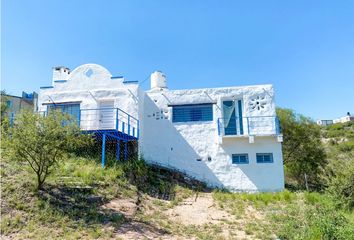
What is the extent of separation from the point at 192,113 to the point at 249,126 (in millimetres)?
3612

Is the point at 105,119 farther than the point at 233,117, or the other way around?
the point at 233,117

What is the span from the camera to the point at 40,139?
36.7 feet

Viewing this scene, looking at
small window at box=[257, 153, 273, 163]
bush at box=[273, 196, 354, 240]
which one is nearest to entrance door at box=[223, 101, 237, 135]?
small window at box=[257, 153, 273, 163]

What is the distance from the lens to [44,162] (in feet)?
38.3

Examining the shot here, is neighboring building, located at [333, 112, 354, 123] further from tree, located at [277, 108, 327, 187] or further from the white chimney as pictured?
the white chimney

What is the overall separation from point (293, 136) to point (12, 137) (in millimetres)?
19093

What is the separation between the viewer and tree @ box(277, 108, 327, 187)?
2369 centimetres

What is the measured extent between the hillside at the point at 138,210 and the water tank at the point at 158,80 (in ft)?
23.5

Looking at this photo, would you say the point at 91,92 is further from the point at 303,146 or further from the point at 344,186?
the point at 303,146

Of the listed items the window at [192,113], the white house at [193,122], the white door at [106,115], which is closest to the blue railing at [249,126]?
the white house at [193,122]

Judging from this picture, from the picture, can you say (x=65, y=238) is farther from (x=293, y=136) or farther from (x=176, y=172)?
(x=293, y=136)

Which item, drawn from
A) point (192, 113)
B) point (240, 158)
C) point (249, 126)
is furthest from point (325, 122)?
point (192, 113)

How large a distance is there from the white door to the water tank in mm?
4023

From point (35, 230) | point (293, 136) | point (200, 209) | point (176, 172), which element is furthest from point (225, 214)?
point (293, 136)
